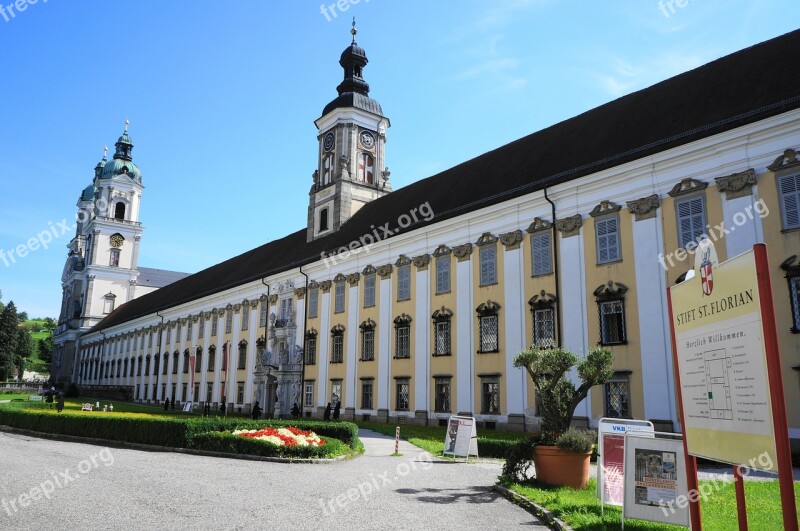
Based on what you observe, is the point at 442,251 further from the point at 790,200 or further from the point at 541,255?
the point at 790,200

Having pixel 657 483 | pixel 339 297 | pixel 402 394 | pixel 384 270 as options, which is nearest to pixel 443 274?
pixel 384 270

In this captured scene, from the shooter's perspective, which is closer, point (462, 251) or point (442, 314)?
point (462, 251)

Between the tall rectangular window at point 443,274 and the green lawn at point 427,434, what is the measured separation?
728cm

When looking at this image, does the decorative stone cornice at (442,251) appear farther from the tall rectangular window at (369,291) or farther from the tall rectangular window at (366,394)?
the tall rectangular window at (366,394)

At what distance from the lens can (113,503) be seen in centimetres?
1105

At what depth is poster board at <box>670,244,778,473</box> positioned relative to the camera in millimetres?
5375

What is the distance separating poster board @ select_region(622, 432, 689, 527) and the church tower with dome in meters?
102

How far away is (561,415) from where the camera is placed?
45.6 ft

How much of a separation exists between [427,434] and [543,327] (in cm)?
707

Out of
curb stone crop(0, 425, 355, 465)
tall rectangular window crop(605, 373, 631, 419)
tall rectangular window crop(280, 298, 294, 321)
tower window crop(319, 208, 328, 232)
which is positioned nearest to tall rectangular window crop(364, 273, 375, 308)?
tall rectangular window crop(280, 298, 294, 321)

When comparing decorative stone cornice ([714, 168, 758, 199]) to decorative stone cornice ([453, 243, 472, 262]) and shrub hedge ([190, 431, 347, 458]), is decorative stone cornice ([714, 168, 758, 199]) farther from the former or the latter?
shrub hedge ([190, 431, 347, 458])

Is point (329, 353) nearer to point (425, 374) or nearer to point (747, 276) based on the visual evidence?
point (425, 374)

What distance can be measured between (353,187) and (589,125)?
2274cm

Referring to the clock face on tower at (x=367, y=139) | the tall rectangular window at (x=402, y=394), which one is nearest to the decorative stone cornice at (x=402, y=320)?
the tall rectangular window at (x=402, y=394)
